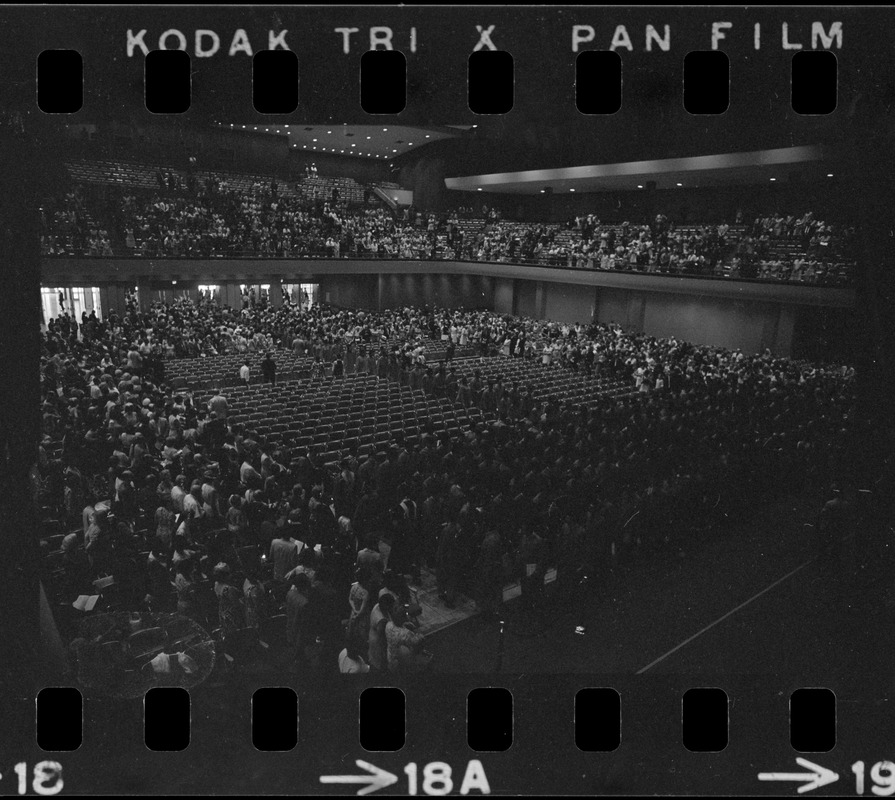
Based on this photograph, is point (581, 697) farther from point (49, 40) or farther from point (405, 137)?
point (405, 137)

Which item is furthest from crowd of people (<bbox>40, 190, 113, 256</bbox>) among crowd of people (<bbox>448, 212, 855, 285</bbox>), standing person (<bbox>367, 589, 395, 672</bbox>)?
standing person (<bbox>367, 589, 395, 672</bbox>)

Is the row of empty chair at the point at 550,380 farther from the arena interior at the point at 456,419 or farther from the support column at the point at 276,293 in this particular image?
the support column at the point at 276,293

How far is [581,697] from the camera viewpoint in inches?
266

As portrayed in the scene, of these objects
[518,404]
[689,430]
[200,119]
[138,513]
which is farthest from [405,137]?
[138,513]

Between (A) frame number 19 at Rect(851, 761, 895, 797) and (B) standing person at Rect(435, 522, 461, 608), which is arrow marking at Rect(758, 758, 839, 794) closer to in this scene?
(A) frame number 19 at Rect(851, 761, 895, 797)

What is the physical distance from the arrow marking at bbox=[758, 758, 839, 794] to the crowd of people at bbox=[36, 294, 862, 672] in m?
3.22

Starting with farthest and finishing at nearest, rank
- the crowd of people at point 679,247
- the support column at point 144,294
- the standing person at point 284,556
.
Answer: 1. the support column at point 144,294
2. the crowd of people at point 679,247
3. the standing person at point 284,556

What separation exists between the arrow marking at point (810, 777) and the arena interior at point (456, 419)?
188 centimetres

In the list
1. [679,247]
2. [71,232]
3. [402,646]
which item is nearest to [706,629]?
[402,646]

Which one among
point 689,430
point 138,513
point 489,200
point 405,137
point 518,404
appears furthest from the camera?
point 489,200

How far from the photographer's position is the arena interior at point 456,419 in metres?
8.02

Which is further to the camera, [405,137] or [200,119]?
[405,137]

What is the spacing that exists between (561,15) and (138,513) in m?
8.02

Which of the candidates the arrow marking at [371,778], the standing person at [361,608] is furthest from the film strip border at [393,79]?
the arrow marking at [371,778]
